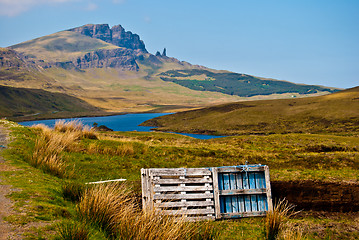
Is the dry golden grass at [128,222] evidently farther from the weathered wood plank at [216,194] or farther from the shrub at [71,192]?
the weathered wood plank at [216,194]

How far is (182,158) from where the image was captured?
951 inches

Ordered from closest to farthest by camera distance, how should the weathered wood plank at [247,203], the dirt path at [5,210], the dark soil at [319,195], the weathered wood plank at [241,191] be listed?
1. the dirt path at [5,210]
2. the weathered wood plank at [241,191]
3. the weathered wood plank at [247,203]
4. the dark soil at [319,195]

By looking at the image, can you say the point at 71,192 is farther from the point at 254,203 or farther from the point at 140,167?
the point at 140,167

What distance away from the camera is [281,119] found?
10456cm

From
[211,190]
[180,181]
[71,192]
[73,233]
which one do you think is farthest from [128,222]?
[211,190]

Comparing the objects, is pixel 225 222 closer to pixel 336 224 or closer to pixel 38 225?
pixel 336 224

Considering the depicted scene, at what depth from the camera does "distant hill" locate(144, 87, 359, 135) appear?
9081cm

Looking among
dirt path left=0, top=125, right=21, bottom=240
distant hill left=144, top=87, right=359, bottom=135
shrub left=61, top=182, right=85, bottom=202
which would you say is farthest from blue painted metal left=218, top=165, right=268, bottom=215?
distant hill left=144, top=87, right=359, bottom=135

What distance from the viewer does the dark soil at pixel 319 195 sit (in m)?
15.4

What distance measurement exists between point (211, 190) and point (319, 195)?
21.9 ft

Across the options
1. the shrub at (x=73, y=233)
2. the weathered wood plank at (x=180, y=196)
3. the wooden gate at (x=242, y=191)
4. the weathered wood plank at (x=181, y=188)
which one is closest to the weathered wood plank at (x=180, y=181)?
the weathered wood plank at (x=181, y=188)

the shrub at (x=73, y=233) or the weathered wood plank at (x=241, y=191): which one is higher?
the shrub at (x=73, y=233)

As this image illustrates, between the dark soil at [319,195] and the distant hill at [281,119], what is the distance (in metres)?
70.3

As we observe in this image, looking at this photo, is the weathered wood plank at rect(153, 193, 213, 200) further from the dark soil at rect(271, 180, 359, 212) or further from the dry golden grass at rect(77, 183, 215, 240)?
the dark soil at rect(271, 180, 359, 212)
